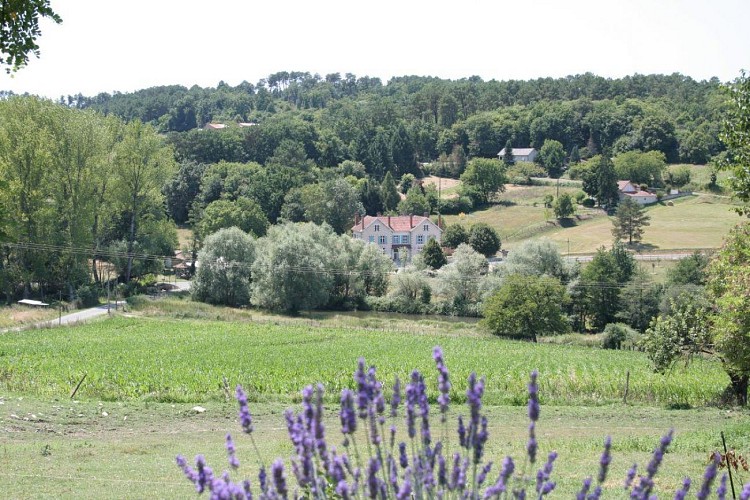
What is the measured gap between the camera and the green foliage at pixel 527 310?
2295 inches

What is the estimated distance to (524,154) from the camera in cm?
15462

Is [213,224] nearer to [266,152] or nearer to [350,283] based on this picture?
[350,283]

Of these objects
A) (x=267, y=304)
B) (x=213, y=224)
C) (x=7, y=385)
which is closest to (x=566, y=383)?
(x=7, y=385)

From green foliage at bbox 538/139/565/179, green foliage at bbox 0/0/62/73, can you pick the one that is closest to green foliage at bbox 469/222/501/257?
green foliage at bbox 538/139/565/179

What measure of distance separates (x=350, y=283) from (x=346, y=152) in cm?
7624

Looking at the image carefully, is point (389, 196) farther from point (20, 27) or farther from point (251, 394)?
point (20, 27)

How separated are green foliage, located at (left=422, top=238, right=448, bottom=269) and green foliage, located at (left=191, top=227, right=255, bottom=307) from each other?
2219 cm

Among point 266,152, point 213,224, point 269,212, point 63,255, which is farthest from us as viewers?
point 266,152

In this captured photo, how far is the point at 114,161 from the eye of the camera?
68250mm

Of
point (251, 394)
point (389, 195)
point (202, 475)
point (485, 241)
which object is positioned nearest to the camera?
point (202, 475)

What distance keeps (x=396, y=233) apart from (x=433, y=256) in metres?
15.6

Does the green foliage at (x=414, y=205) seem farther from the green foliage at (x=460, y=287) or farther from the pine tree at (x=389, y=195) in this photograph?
the green foliage at (x=460, y=287)

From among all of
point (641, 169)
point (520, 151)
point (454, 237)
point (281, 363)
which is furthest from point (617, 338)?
point (520, 151)

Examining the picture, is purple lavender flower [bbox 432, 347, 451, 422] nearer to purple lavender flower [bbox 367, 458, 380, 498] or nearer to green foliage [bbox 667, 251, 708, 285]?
purple lavender flower [bbox 367, 458, 380, 498]
